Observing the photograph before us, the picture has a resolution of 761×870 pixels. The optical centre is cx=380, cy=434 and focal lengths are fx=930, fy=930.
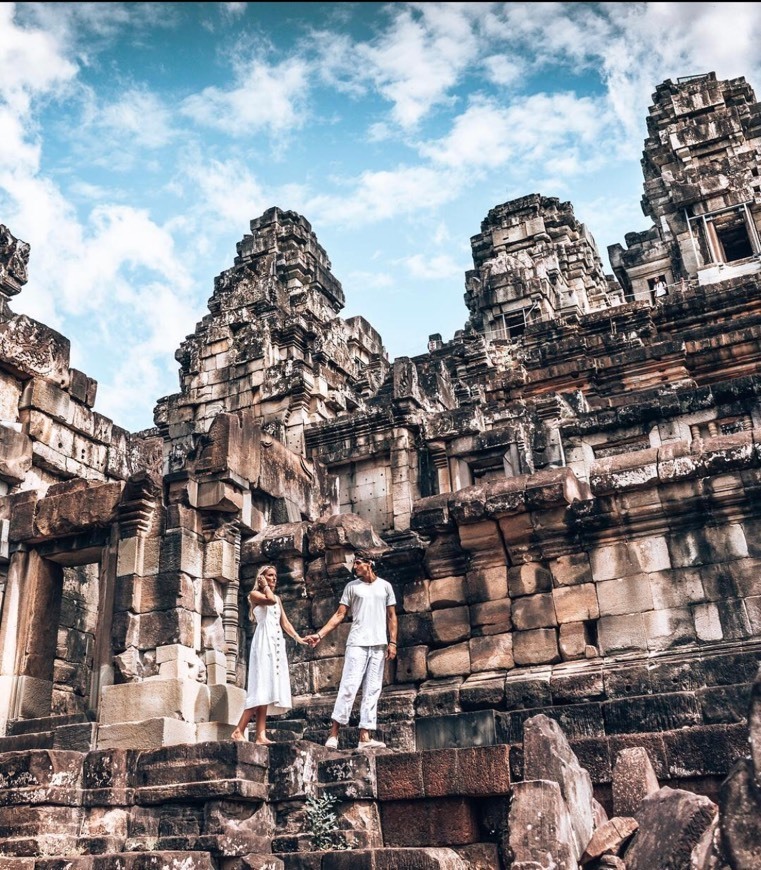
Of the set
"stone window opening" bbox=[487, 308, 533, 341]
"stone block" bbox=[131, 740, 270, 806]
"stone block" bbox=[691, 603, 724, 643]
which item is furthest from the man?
"stone window opening" bbox=[487, 308, 533, 341]

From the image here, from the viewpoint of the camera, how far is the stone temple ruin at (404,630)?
6.61 m

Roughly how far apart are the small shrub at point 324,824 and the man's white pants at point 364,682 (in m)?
1.10

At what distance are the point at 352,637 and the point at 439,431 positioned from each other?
24.6ft

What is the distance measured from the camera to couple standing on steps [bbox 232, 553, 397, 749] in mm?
8328

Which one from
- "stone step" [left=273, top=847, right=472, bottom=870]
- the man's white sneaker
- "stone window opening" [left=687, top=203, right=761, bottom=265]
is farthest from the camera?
"stone window opening" [left=687, top=203, right=761, bottom=265]

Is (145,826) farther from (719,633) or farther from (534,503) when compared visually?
(719,633)

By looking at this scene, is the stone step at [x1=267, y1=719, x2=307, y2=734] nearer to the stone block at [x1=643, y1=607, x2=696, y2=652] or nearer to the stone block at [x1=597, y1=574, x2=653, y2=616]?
the stone block at [x1=597, y1=574, x2=653, y2=616]

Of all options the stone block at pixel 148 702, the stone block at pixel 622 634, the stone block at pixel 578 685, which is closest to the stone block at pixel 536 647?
the stone block at pixel 578 685

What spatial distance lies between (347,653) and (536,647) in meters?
1.79

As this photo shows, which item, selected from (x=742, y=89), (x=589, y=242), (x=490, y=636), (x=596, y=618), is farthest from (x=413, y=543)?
(x=589, y=242)

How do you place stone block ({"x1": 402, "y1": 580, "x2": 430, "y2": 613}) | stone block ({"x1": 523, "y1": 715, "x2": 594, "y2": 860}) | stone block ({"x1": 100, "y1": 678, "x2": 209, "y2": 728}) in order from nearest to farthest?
stone block ({"x1": 523, "y1": 715, "x2": 594, "y2": 860}), stone block ({"x1": 100, "y1": 678, "x2": 209, "y2": 728}), stone block ({"x1": 402, "y1": 580, "x2": 430, "y2": 613})

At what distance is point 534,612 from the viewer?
8.96m

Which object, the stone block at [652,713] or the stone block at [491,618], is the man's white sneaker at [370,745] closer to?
the stone block at [491,618]

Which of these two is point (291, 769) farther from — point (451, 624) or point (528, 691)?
point (451, 624)
